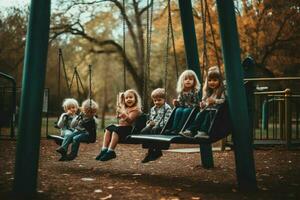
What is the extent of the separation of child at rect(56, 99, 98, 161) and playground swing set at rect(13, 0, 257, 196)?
1066 mm

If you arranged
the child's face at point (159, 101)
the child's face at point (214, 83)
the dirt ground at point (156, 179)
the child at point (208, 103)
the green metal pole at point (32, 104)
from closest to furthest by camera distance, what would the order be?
the green metal pole at point (32, 104) → the dirt ground at point (156, 179) → the child at point (208, 103) → the child's face at point (214, 83) → the child's face at point (159, 101)

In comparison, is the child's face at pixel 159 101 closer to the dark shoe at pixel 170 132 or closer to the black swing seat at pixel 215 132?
the dark shoe at pixel 170 132

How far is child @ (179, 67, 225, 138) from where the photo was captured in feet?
16.4

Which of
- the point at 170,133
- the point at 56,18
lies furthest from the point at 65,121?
the point at 56,18

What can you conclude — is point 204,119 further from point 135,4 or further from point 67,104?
point 135,4

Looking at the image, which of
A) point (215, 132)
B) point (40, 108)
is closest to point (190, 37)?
point (215, 132)

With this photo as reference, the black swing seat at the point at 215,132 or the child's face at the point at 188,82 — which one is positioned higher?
the child's face at the point at 188,82

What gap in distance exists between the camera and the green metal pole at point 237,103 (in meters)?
4.59

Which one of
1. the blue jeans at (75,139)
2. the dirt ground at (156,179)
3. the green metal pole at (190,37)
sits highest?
the green metal pole at (190,37)

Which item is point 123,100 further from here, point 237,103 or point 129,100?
point 237,103

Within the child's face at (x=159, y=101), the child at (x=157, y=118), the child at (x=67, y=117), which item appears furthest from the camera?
the child at (x=67, y=117)

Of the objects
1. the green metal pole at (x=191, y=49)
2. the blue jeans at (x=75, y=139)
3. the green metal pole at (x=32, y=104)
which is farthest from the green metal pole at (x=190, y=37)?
the green metal pole at (x=32, y=104)

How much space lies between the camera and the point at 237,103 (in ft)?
15.0

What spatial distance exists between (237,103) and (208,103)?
653mm
